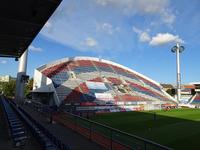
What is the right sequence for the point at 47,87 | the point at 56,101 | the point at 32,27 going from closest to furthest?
the point at 32,27 < the point at 56,101 < the point at 47,87

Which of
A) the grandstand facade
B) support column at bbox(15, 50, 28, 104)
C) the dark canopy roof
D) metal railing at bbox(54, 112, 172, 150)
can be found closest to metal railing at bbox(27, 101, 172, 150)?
metal railing at bbox(54, 112, 172, 150)

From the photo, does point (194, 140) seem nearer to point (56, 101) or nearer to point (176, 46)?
point (56, 101)

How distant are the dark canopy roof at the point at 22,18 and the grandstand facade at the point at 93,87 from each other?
24.2 m

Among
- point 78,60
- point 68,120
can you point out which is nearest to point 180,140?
point 68,120

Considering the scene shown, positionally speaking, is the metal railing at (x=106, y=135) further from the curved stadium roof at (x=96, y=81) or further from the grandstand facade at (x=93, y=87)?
the curved stadium roof at (x=96, y=81)

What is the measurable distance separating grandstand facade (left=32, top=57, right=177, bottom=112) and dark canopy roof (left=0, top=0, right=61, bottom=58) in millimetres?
24236

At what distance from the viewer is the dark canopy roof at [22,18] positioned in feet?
30.5

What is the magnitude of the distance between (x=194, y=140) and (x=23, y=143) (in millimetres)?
11560

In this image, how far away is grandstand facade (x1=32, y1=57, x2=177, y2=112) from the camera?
4081cm

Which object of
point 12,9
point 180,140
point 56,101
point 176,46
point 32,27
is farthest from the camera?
point 176,46

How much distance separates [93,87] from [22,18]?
121 ft

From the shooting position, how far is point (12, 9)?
988 cm

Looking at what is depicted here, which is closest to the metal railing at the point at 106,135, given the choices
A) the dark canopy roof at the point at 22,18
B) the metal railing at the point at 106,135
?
the metal railing at the point at 106,135

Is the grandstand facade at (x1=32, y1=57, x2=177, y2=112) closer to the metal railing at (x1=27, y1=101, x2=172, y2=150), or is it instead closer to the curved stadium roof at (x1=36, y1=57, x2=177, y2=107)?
the curved stadium roof at (x1=36, y1=57, x2=177, y2=107)
